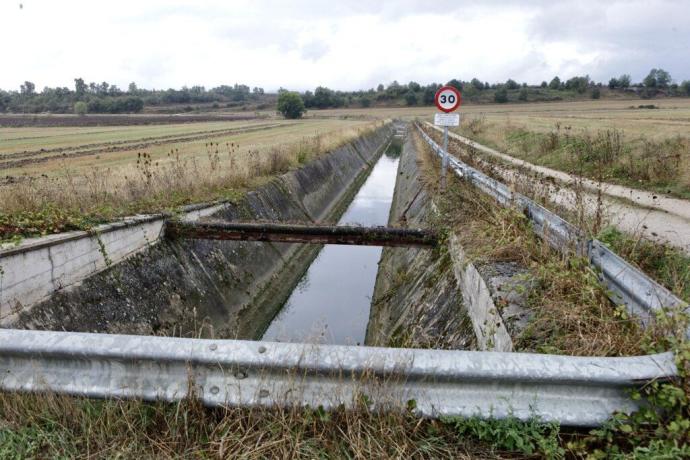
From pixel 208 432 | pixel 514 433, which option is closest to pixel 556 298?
pixel 514 433

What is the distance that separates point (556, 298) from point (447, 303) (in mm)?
2368

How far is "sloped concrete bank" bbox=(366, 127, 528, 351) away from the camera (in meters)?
4.39

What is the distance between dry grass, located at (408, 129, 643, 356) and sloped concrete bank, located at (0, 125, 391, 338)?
272 centimetres

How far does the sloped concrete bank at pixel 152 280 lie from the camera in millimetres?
6062

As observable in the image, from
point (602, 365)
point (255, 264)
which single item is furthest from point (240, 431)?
point (255, 264)

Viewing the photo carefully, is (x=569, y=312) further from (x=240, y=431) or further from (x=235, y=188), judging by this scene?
(x=235, y=188)

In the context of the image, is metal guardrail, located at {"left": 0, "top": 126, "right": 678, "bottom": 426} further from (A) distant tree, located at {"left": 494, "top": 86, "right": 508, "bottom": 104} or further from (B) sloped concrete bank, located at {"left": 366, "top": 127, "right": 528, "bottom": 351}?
(A) distant tree, located at {"left": 494, "top": 86, "right": 508, "bottom": 104}

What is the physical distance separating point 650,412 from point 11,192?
9.91 metres

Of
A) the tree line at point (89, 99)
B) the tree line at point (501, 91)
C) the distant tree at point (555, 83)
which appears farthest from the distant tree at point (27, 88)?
the distant tree at point (555, 83)

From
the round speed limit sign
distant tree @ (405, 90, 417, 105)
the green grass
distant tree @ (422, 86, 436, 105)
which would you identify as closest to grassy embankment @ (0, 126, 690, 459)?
the green grass

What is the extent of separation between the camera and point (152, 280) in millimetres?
8219

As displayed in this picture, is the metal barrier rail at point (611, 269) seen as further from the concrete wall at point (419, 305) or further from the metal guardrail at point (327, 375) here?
the concrete wall at point (419, 305)

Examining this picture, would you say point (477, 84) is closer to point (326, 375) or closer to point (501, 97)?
point (501, 97)

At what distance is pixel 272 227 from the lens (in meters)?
8.59
